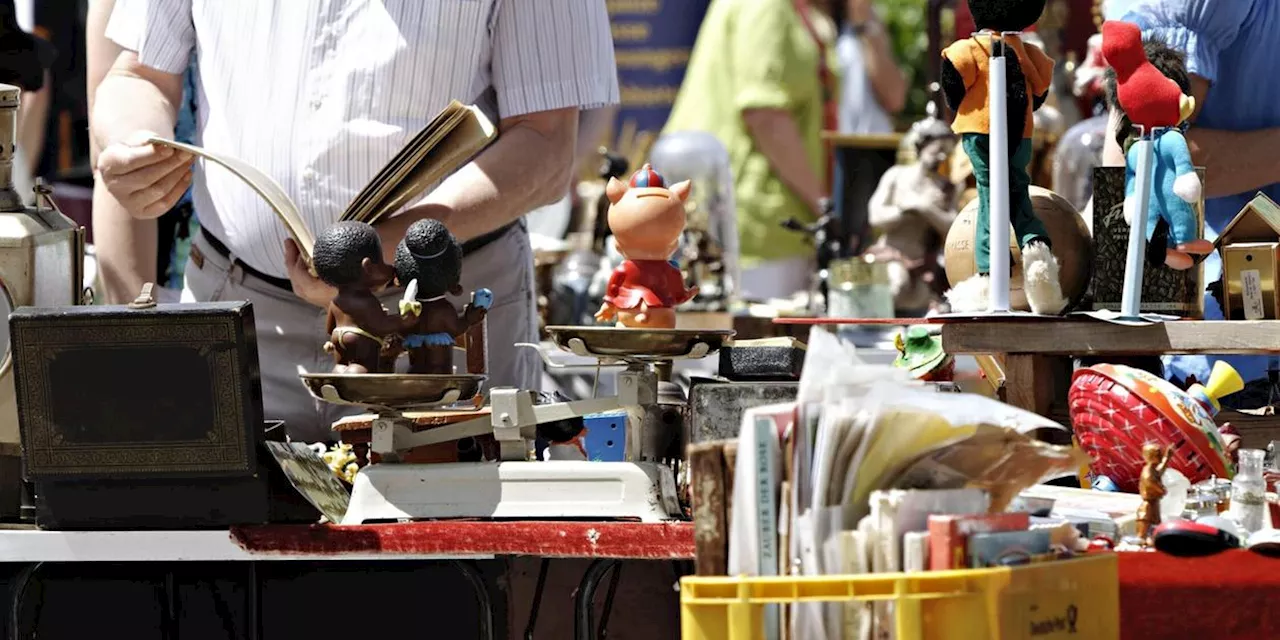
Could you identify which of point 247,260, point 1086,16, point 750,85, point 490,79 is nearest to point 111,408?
point 247,260

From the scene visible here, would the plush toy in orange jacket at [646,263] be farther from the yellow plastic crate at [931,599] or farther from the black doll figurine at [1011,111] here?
the yellow plastic crate at [931,599]

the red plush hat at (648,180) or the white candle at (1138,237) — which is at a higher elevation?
the red plush hat at (648,180)

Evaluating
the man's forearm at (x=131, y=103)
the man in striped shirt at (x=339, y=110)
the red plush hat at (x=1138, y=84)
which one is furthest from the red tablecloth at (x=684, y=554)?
the man's forearm at (x=131, y=103)

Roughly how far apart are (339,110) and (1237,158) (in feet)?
4.61

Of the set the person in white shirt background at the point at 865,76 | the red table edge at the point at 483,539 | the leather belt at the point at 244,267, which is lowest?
the red table edge at the point at 483,539

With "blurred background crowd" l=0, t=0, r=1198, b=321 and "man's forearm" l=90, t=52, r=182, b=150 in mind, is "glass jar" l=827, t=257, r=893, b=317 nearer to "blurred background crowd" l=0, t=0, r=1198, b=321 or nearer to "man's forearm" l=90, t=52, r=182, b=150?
"blurred background crowd" l=0, t=0, r=1198, b=321

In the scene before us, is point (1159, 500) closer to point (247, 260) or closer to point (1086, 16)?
point (247, 260)

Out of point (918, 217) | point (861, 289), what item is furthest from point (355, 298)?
point (918, 217)

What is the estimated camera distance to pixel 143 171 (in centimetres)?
271

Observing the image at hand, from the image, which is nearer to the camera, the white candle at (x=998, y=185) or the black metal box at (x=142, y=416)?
the black metal box at (x=142, y=416)

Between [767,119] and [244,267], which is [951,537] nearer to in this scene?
[244,267]

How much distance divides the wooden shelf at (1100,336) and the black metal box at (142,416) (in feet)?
2.77

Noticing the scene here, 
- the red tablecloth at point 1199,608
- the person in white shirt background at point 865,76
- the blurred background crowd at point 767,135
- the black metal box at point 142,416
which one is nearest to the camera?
the red tablecloth at point 1199,608

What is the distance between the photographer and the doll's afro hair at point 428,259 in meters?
2.22
